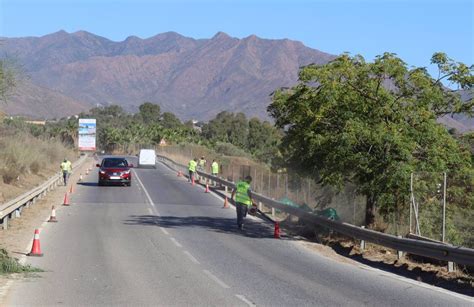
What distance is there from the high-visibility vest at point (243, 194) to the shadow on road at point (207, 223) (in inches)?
37.6

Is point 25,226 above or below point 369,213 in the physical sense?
below

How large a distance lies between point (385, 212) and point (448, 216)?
3.09 meters

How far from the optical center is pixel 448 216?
16.4 meters

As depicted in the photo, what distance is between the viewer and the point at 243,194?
71.4 ft

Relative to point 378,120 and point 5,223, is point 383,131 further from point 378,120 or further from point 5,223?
point 5,223

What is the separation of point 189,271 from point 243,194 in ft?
27.4

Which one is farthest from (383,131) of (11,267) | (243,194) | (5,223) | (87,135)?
(87,135)

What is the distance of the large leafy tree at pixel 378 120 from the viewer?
60.7ft

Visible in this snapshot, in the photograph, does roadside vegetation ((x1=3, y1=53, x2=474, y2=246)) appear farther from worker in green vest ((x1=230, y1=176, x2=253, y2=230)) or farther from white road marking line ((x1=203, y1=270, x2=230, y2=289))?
white road marking line ((x1=203, y1=270, x2=230, y2=289))

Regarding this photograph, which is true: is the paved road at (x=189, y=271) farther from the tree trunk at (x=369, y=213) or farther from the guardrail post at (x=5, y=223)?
the tree trunk at (x=369, y=213)

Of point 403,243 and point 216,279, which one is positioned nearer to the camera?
point 216,279

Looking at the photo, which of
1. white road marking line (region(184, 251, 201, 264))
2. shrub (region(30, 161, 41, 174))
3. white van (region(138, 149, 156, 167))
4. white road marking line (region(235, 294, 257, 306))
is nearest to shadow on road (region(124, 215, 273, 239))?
white road marking line (region(184, 251, 201, 264))

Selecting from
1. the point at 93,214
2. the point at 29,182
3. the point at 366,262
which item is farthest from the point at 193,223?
the point at 29,182

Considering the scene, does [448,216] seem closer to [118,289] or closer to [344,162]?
[344,162]
